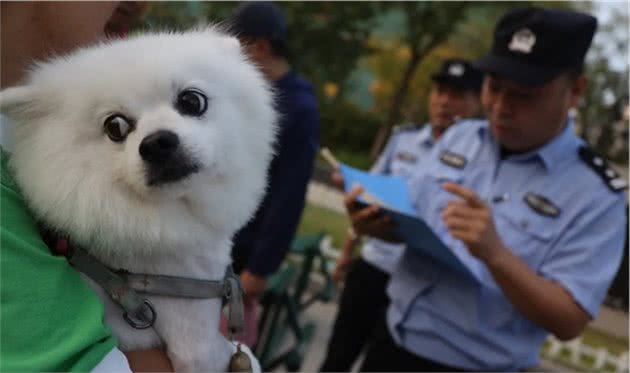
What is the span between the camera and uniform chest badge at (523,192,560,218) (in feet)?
5.31

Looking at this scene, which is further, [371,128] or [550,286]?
[371,128]

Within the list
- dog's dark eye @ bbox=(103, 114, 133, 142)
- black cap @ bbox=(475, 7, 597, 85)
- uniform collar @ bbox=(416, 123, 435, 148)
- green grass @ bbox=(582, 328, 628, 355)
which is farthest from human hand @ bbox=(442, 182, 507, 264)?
green grass @ bbox=(582, 328, 628, 355)

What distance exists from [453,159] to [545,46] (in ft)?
1.67

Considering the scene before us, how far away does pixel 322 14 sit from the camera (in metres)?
9.38

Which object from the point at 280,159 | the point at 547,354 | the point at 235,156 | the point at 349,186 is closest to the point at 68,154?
the point at 235,156

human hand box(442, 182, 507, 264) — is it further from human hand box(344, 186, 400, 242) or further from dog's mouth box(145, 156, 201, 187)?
dog's mouth box(145, 156, 201, 187)

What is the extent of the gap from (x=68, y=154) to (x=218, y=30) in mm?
504

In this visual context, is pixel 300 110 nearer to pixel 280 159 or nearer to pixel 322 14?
pixel 280 159

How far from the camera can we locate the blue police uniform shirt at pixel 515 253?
154 cm

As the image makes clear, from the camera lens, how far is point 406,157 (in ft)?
10.2

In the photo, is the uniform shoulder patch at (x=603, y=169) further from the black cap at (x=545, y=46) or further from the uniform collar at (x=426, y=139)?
the uniform collar at (x=426, y=139)

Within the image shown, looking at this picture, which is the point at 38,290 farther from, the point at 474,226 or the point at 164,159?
the point at 474,226

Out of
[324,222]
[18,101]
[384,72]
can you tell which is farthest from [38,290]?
[384,72]

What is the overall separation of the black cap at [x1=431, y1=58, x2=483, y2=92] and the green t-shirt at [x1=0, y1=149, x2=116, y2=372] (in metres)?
3.02
